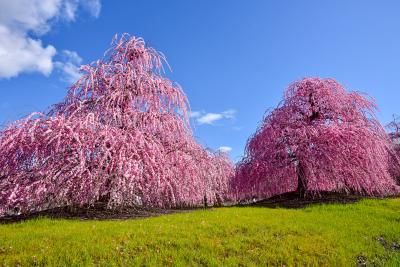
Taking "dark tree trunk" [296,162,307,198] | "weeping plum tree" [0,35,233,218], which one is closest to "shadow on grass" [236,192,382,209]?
"dark tree trunk" [296,162,307,198]

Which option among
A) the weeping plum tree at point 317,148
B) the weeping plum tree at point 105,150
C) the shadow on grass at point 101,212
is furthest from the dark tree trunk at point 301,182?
the weeping plum tree at point 105,150

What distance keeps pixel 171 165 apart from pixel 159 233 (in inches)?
265

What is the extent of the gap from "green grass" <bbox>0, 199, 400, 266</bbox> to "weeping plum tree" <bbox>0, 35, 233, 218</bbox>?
229 centimetres

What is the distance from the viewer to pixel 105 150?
14.4 meters

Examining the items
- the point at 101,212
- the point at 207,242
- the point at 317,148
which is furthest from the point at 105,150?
the point at 317,148

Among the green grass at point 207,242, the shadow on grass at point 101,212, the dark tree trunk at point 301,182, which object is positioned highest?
the dark tree trunk at point 301,182

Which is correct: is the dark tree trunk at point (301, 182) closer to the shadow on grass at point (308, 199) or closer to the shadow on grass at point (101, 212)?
the shadow on grass at point (308, 199)

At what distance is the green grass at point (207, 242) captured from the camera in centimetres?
797

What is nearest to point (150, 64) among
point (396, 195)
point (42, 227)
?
point (42, 227)

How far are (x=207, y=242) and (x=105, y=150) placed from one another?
22.4ft

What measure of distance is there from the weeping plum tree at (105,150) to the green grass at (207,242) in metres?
2.29

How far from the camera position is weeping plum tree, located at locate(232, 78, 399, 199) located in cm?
1775

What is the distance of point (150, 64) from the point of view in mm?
18688

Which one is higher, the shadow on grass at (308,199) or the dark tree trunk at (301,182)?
the dark tree trunk at (301,182)
